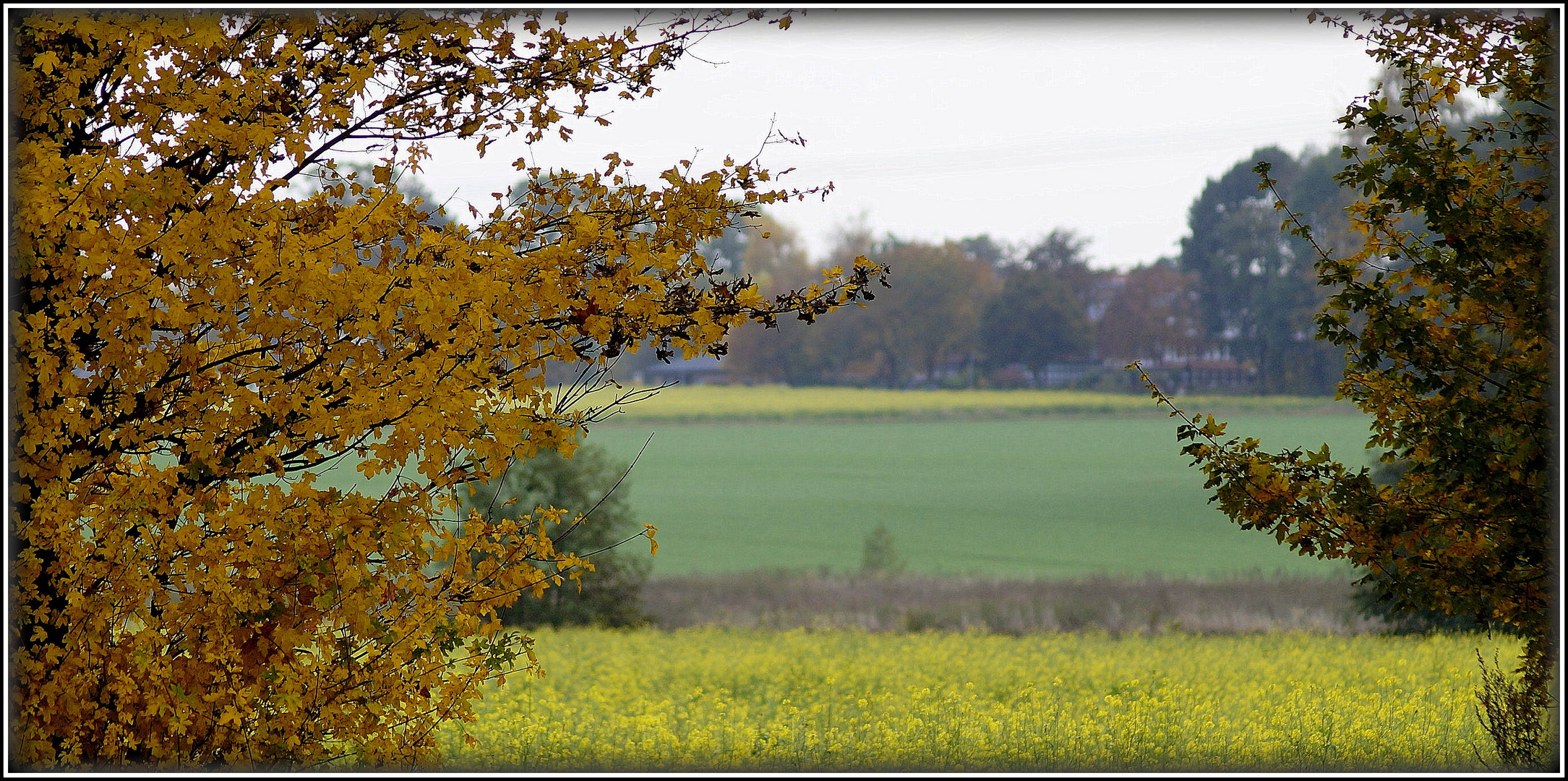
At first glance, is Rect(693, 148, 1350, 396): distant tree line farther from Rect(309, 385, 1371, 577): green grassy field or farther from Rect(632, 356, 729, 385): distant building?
Rect(632, 356, 729, 385): distant building

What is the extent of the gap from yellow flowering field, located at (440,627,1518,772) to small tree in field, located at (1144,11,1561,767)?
4.53 feet

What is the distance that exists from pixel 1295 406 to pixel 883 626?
29.1m

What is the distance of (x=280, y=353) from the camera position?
436 centimetres

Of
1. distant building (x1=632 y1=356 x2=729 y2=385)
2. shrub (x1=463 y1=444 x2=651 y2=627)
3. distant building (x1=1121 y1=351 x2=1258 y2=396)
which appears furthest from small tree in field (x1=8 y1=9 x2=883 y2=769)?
distant building (x1=632 y1=356 x2=729 y2=385)

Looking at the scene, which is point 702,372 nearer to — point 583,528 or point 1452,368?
point 583,528

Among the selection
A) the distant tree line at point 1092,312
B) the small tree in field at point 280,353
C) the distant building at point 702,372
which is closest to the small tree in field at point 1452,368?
the small tree in field at point 280,353

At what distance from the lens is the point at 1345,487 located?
5035mm

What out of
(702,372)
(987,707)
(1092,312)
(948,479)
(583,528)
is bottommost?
(948,479)

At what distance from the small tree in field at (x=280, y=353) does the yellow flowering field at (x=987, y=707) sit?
1260 mm

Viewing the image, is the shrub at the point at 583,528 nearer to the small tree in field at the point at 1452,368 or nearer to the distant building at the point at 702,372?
the small tree in field at the point at 1452,368

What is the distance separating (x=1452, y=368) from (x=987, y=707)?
4634mm

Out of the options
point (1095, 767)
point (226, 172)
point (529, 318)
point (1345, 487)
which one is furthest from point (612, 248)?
point (1095, 767)

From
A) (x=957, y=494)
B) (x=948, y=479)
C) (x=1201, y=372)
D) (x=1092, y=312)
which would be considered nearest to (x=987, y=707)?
(x=957, y=494)

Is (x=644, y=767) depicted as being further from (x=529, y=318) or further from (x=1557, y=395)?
(x=1557, y=395)
